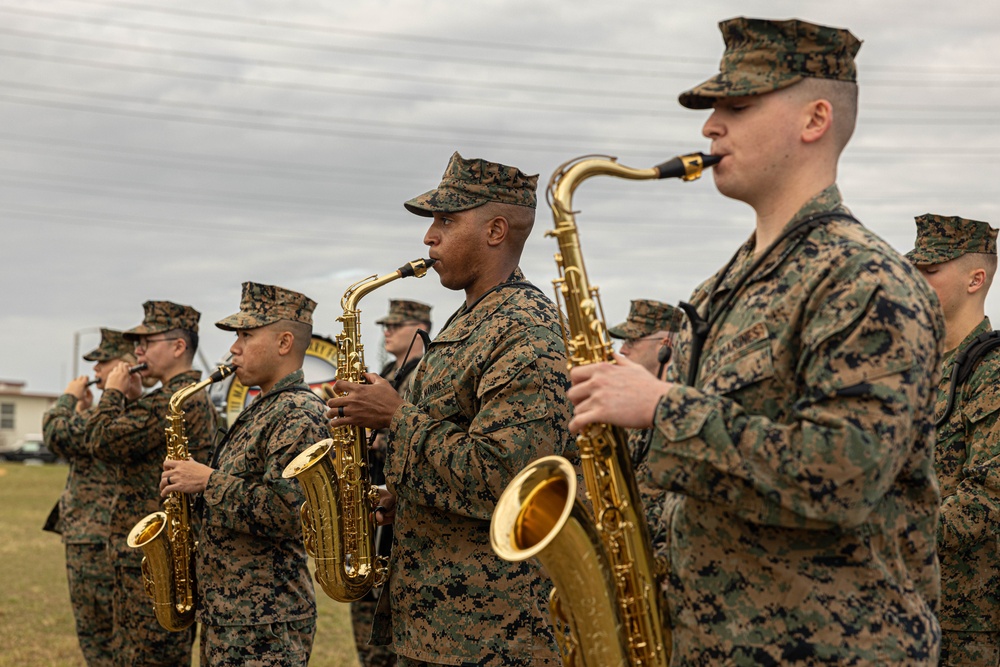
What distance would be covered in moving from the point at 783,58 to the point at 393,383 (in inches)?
216

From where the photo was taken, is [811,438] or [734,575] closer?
[811,438]

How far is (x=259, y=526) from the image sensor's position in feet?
21.7

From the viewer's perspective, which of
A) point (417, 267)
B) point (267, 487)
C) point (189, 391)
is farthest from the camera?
point (189, 391)

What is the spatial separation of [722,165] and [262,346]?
4491 mm

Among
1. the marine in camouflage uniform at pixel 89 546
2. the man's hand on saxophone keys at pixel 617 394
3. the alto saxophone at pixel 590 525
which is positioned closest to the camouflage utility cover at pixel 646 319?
the marine in camouflage uniform at pixel 89 546

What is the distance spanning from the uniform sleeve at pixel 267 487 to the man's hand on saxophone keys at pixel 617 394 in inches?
138

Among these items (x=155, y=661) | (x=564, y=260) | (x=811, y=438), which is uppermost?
(x=564, y=260)

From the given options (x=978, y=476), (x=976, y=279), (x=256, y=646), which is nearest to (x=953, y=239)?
(x=976, y=279)

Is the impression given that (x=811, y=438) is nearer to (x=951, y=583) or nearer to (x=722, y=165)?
(x=722, y=165)

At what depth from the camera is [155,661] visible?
835 cm

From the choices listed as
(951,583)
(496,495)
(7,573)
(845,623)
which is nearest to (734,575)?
(845,623)

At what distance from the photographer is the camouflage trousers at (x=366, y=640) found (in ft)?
31.4

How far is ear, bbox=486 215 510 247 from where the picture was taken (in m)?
5.58

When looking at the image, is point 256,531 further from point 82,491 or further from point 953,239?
point 953,239
